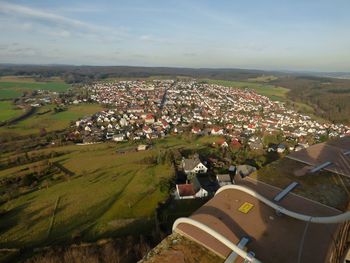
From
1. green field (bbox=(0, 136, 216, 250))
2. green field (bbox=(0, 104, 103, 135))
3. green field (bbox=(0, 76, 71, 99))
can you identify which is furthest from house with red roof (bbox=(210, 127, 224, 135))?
green field (bbox=(0, 76, 71, 99))

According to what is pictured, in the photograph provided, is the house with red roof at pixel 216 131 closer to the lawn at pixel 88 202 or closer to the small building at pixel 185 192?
the lawn at pixel 88 202

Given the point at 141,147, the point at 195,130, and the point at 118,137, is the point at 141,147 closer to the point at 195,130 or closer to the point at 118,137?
the point at 118,137

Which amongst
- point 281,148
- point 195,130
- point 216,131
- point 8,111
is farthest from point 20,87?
point 281,148

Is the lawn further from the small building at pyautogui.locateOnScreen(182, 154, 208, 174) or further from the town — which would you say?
the town

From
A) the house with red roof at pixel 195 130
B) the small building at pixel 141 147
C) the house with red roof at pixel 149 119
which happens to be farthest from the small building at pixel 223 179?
the house with red roof at pixel 149 119

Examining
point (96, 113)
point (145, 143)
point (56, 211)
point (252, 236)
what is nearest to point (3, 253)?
point (56, 211)

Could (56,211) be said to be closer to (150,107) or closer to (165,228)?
(165,228)
